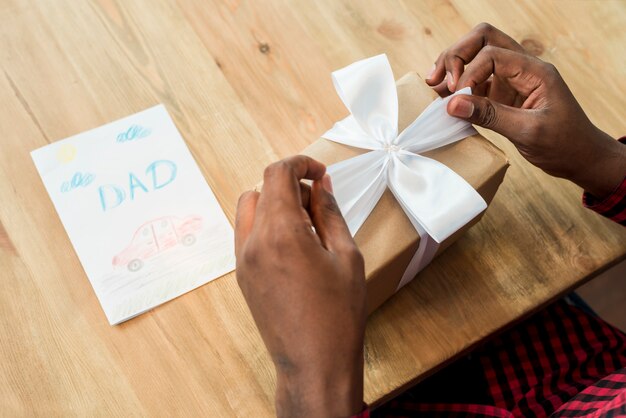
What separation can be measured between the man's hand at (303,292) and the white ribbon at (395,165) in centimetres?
8

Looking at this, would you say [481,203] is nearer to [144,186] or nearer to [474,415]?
[474,415]

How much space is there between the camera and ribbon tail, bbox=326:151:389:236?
68 centimetres

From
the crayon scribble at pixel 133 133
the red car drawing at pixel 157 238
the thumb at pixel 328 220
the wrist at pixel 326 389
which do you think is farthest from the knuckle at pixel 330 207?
the crayon scribble at pixel 133 133

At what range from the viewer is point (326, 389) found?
1.96ft

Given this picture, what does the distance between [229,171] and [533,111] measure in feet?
1.36

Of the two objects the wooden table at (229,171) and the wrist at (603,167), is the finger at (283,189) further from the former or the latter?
the wrist at (603,167)

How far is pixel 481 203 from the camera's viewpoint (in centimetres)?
68

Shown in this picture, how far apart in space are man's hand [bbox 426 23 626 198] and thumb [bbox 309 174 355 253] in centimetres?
20

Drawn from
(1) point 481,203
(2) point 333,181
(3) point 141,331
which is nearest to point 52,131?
(3) point 141,331

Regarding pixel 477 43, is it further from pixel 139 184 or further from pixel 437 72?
pixel 139 184

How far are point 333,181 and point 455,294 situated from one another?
10.0 inches

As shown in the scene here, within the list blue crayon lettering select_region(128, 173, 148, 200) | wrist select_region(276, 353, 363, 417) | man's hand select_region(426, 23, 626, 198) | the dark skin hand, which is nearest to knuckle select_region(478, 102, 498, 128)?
man's hand select_region(426, 23, 626, 198)

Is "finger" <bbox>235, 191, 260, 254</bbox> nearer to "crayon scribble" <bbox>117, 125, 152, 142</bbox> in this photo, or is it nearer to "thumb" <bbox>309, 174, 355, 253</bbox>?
"thumb" <bbox>309, 174, 355, 253</bbox>

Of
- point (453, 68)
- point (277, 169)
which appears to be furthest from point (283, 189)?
point (453, 68)
